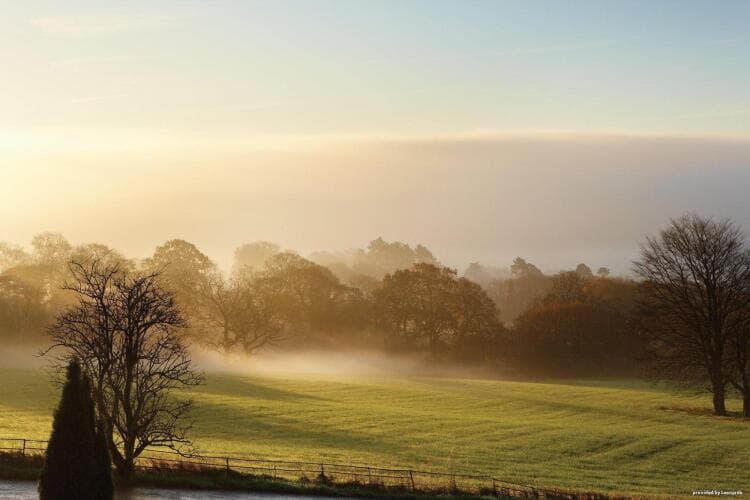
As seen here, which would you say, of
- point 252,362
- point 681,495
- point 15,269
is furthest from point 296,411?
point 15,269

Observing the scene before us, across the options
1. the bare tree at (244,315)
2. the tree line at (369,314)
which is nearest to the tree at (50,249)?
the tree line at (369,314)

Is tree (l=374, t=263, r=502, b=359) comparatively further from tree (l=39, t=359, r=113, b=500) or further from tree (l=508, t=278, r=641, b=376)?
tree (l=39, t=359, r=113, b=500)

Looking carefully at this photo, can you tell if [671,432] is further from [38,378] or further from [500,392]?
[38,378]

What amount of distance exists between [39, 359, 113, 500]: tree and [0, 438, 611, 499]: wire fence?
26.6ft

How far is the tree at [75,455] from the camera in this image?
29.6 meters

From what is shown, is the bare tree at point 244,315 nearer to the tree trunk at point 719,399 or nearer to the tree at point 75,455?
the tree trunk at point 719,399

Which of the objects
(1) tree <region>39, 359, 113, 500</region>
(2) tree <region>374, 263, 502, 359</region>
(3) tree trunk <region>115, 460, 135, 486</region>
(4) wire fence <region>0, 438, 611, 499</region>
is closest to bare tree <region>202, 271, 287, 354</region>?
(2) tree <region>374, 263, 502, 359</region>

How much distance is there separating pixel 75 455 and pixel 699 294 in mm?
55751

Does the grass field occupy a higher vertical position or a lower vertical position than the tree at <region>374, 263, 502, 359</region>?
lower

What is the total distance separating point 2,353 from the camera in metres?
106

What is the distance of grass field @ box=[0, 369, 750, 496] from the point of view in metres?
45.9

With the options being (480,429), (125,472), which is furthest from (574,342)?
(125,472)

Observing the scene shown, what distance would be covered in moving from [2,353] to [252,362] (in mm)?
30672

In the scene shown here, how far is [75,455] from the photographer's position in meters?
29.9
